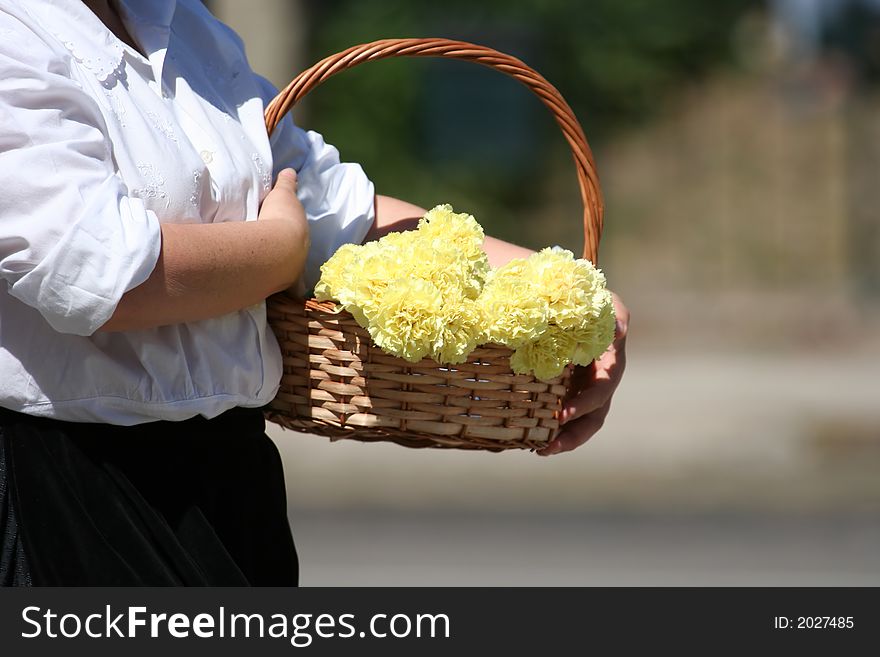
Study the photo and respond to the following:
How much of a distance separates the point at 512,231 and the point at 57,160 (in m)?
8.28

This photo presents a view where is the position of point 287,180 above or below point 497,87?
below

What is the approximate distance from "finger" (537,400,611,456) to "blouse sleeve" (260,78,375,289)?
0.38 meters

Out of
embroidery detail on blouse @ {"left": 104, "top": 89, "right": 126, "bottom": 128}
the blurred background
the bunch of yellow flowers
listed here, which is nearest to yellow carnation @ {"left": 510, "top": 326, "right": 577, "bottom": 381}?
the bunch of yellow flowers

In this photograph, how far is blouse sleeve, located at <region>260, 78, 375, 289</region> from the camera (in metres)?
1.62

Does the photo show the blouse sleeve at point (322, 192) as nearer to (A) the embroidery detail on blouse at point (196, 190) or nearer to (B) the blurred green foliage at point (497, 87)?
(A) the embroidery detail on blouse at point (196, 190)

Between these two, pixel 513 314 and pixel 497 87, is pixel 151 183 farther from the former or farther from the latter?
pixel 497 87

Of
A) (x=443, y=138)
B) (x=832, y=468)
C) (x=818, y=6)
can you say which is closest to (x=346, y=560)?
(x=832, y=468)

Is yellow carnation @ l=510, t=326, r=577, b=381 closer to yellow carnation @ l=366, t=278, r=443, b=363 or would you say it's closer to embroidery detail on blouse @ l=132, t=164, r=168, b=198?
yellow carnation @ l=366, t=278, r=443, b=363

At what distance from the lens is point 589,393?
5.28 feet

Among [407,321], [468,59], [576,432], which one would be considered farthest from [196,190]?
[576,432]

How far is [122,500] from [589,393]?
623 millimetres

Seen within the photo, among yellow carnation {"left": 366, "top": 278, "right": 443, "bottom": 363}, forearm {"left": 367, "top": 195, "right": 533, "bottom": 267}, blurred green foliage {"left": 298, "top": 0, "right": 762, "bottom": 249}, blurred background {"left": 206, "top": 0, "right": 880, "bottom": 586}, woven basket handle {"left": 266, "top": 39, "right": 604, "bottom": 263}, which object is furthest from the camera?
blurred green foliage {"left": 298, "top": 0, "right": 762, "bottom": 249}

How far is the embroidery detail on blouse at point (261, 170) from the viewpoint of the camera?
4.78 ft
